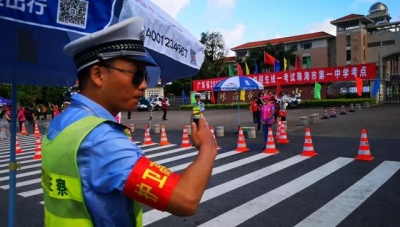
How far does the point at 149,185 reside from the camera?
1.21 m

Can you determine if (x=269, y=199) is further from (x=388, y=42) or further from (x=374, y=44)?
(x=374, y=44)

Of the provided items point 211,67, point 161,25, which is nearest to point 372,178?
point 161,25

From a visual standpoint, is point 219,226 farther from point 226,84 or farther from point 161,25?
point 226,84

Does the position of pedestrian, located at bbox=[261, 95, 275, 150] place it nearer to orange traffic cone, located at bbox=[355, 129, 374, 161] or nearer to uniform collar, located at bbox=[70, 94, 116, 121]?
orange traffic cone, located at bbox=[355, 129, 374, 161]

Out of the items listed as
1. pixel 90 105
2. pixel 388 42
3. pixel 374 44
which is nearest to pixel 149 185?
pixel 90 105

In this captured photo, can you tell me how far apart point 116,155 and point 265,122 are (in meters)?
9.60

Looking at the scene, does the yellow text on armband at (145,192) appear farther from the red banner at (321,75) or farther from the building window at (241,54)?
the building window at (241,54)

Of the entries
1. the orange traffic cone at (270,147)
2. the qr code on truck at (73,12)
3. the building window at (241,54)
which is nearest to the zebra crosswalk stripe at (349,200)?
the orange traffic cone at (270,147)

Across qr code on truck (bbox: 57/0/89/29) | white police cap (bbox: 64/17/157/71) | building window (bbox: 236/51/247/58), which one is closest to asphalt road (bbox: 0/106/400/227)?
qr code on truck (bbox: 57/0/89/29)

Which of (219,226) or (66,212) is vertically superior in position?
(66,212)

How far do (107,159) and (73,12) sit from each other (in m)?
1.39

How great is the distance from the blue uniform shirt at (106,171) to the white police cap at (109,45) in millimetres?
358

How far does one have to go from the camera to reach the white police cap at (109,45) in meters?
1.46

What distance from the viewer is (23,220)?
488 cm
